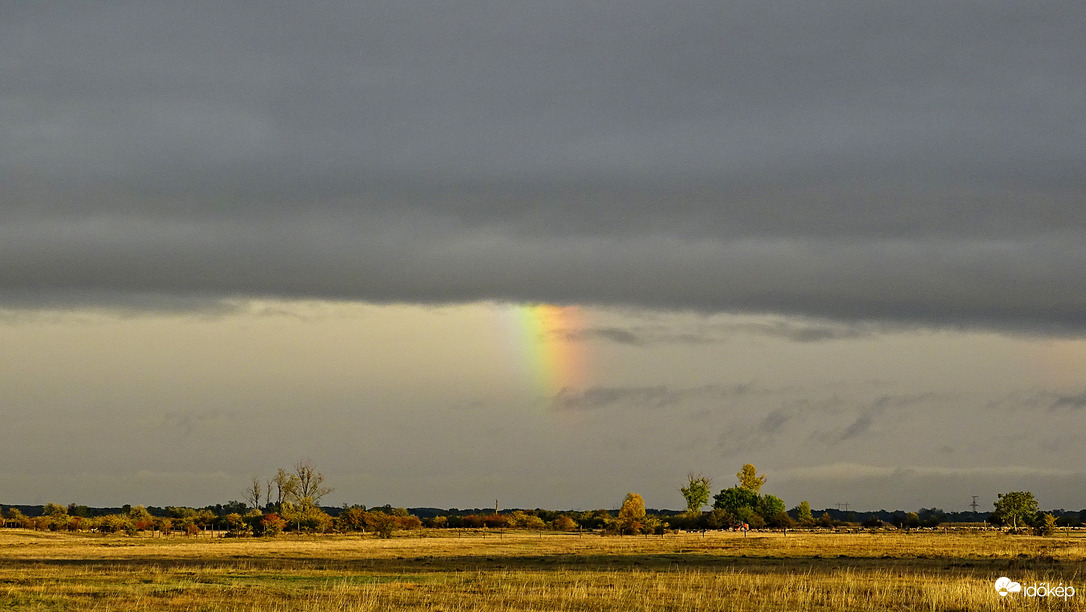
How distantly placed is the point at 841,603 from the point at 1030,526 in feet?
507

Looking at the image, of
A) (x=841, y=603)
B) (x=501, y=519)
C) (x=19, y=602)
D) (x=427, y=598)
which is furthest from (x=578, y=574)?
(x=501, y=519)

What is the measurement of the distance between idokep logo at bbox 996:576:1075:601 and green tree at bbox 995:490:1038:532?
14076 cm

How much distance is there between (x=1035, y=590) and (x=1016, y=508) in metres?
146

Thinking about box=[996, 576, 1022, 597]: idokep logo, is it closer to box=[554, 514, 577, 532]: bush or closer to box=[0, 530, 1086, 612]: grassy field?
box=[0, 530, 1086, 612]: grassy field

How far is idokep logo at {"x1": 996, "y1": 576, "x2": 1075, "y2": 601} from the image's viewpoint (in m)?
34.1

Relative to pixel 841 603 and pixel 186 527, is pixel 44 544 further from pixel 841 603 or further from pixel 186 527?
pixel 841 603

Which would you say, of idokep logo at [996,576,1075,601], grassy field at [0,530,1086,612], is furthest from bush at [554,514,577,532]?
idokep logo at [996,576,1075,601]

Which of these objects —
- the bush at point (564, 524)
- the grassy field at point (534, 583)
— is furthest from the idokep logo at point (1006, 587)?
the bush at point (564, 524)

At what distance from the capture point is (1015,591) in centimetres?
3462

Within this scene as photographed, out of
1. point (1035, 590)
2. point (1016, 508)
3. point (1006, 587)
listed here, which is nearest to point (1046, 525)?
point (1016, 508)

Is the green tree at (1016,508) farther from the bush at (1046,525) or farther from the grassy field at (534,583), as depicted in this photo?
the grassy field at (534,583)

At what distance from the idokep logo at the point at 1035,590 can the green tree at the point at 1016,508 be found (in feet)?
462

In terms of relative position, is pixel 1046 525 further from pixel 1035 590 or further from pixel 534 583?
pixel 1035 590

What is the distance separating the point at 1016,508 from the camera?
167 m
